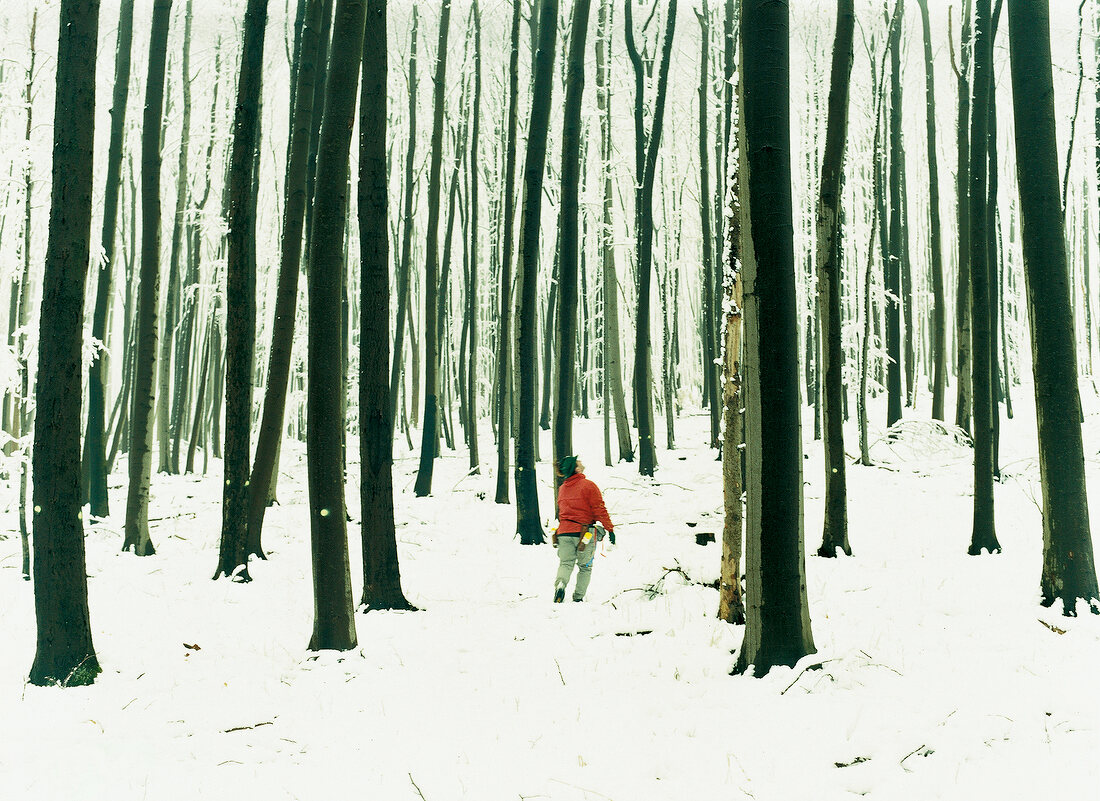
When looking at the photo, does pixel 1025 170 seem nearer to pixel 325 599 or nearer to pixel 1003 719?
pixel 1003 719

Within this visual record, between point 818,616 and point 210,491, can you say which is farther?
point 210,491

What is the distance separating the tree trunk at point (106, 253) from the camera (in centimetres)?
1077

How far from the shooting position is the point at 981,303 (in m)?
8.45

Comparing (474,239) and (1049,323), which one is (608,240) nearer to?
(474,239)

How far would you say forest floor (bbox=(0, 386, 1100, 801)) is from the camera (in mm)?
3625

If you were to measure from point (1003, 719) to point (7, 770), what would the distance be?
5278 millimetres

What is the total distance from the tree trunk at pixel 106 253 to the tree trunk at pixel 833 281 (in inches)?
375

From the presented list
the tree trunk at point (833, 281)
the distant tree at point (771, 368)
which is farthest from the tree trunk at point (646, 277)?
the distant tree at point (771, 368)

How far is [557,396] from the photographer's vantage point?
11.8m

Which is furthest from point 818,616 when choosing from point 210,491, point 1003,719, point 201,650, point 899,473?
point 210,491

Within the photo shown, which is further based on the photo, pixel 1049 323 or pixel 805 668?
pixel 1049 323

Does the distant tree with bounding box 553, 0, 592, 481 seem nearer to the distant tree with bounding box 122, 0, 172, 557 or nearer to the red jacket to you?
the red jacket

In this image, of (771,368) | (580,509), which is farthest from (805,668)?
(580,509)

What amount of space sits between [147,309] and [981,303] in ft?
35.1
